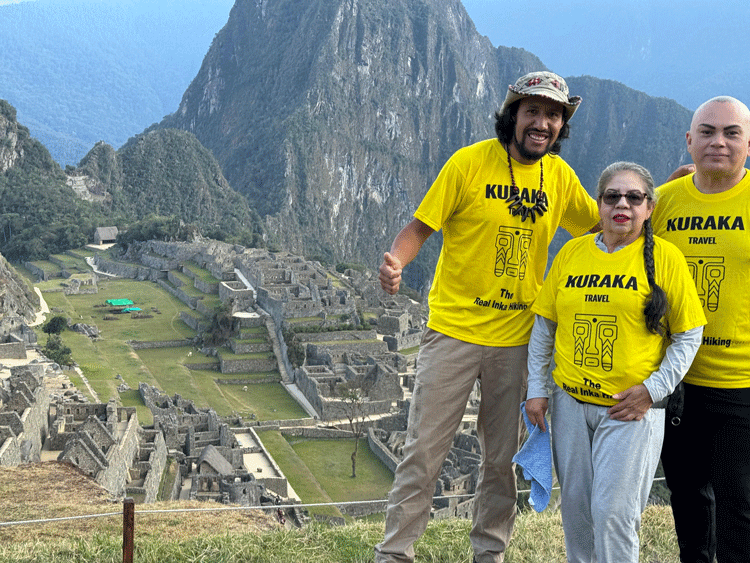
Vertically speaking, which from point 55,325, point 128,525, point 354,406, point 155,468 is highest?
point 128,525

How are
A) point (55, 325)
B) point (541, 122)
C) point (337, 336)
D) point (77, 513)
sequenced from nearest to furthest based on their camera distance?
point (541, 122) → point (77, 513) → point (55, 325) → point (337, 336)

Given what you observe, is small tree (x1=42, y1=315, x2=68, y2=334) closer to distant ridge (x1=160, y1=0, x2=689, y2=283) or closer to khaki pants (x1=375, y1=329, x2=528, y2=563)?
khaki pants (x1=375, y1=329, x2=528, y2=563)

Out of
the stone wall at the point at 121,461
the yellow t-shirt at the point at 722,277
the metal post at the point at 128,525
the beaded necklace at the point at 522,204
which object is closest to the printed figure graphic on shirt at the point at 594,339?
the yellow t-shirt at the point at 722,277

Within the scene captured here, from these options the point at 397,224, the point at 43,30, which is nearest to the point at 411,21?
the point at 397,224

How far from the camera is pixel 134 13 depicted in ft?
522

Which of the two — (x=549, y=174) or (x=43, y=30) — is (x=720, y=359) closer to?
(x=549, y=174)

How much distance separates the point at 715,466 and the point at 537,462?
80 cm

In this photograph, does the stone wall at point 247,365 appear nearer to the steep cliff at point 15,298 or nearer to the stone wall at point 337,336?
the stone wall at point 337,336

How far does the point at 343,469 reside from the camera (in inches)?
767

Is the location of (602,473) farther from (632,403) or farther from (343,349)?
Result: (343,349)

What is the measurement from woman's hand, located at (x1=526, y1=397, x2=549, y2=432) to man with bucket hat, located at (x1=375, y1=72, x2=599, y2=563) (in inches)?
13.0

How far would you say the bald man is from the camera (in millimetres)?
3719

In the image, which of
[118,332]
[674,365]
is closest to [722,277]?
[674,365]

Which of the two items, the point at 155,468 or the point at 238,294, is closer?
the point at 155,468
